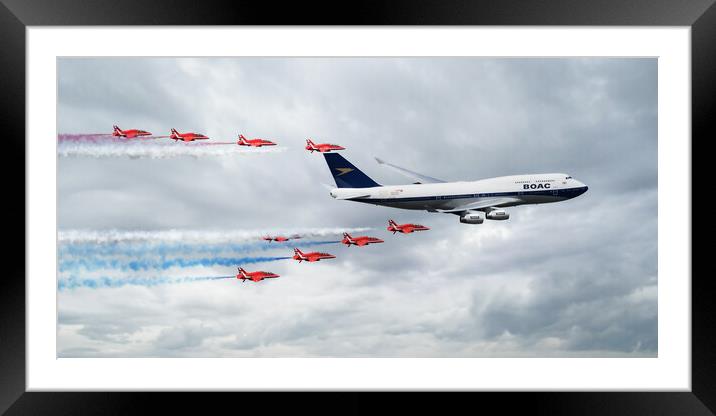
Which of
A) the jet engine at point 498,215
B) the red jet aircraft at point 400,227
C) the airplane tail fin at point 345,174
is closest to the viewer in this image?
the red jet aircraft at point 400,227

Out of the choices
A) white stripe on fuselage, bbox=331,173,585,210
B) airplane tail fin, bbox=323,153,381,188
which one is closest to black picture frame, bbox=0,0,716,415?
white stripe on fuselage, bbox=331,173,585,210

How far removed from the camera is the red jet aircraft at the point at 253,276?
107 ft

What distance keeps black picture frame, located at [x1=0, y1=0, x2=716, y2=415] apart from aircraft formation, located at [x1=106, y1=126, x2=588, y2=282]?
9.66 metres

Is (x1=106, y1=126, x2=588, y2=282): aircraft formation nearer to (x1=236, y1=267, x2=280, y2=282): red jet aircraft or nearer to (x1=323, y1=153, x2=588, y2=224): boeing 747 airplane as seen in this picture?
(x1=323, y1=153, x2=588, y2=224): boeing 747 airplane

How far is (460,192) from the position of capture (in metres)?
35.7

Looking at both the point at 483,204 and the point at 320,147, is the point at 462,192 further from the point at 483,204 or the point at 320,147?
the point at 320,147

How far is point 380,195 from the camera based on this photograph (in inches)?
1438

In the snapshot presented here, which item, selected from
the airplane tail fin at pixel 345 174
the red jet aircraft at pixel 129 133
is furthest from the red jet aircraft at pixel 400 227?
the red jet aircraft at pixel 129 133

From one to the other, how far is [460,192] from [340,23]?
12.8 m

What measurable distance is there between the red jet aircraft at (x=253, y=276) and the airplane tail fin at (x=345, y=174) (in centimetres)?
631

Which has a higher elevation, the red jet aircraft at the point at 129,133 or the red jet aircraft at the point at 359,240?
the red jet aircraft at the point at 129,133

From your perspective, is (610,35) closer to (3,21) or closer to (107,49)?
(107,49)

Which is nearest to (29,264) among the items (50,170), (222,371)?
(50,170)

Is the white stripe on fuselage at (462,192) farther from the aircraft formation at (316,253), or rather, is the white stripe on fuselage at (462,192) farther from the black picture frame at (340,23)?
the black picture frame at (340,23)
